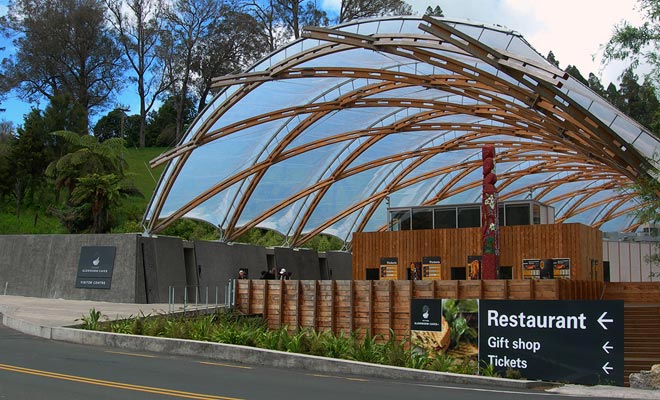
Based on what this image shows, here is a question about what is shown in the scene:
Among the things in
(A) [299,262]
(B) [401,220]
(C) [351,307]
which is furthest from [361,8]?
(C) [351,307]

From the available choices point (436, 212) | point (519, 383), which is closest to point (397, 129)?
point (436, 212)

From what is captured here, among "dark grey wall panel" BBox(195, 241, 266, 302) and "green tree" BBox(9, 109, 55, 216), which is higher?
"green tree" BBox(9, 109, 55, 216)

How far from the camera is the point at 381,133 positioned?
4103cm

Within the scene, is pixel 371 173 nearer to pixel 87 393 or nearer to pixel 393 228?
pixel 393 228

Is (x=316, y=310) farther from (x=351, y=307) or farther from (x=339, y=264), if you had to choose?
(x=339, y=264)

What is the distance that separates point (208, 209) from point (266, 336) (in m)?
21.1

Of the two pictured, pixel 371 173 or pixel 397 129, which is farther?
pixel 371 173

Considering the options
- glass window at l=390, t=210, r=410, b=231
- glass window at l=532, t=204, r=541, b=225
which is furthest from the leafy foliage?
glass window at l=390, t=210, r=410, b=231

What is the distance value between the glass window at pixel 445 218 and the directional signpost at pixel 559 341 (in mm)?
19752

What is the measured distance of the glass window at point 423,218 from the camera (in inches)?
1587

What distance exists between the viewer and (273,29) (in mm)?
80562

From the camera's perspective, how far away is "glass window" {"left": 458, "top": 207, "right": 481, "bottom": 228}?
39281 mm

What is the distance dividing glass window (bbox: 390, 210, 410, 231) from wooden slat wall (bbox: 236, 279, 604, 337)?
11.0m

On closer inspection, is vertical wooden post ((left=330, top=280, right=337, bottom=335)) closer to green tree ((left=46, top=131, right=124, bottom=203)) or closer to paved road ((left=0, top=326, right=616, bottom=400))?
paved road ((left=0, top=326, right=616, bottom=400))
